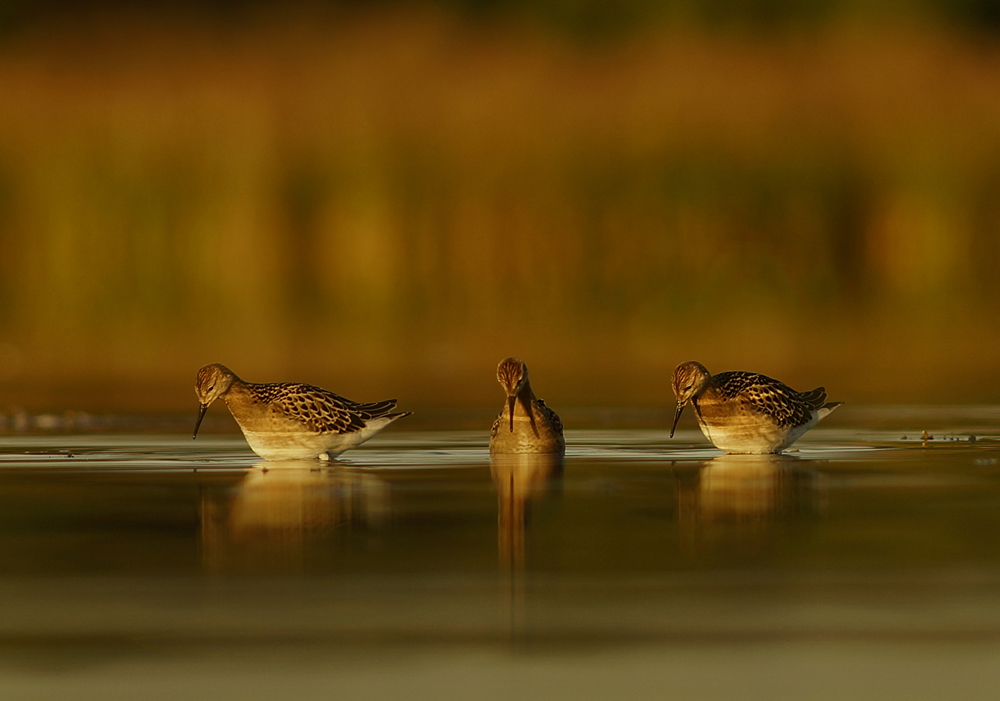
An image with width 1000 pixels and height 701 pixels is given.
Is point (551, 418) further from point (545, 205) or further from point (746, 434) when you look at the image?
point (545, 205)

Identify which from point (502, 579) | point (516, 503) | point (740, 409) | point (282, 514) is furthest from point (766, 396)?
point (502, 579)

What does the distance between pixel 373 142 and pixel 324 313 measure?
1156 cm

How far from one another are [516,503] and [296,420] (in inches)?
128

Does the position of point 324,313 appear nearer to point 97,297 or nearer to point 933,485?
point 97,297

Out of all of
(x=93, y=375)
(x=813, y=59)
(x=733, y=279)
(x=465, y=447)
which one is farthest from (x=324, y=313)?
(x=465, y=447)

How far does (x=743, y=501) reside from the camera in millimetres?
13781

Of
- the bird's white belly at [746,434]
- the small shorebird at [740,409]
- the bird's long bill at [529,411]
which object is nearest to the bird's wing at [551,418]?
the bird's long bill at [529,411]

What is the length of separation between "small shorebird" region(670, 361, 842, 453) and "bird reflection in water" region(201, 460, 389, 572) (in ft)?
9.75

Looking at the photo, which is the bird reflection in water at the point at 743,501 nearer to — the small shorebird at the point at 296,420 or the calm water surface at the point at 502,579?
the calm water surface at the point at 502,579

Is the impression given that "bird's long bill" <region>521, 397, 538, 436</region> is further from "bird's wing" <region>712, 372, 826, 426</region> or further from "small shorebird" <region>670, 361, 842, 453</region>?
"bird's wing" <region>712, 372, 826, 426</region>

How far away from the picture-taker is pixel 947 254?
67.3 m

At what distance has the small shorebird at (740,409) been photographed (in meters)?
17.2

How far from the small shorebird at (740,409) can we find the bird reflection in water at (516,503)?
117 centimetres

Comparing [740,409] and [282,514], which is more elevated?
[740,409]
